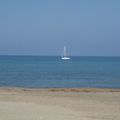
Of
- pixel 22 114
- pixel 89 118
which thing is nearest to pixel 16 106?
pixel 22 114

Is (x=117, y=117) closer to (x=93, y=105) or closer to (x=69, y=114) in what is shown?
(x=69, y=114)

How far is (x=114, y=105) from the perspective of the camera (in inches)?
847

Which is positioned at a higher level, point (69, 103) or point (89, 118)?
point (69, 103)

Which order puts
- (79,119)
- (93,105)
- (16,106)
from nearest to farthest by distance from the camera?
(79,119)
(16,106)
(93,105)

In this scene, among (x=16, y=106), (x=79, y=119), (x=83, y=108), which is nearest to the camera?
(x=79, y=119)

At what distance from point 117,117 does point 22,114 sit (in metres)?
3.46

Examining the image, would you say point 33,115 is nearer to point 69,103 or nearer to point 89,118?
point 89,118

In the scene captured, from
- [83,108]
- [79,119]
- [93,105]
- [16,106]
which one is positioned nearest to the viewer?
[79,119]

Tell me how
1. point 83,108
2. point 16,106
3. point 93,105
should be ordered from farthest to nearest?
point 93,105
point 83,108
point 16,106

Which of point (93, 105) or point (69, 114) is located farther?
point (93, 105)

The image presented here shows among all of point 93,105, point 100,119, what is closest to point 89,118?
point 100,119

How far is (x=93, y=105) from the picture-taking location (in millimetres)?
21172

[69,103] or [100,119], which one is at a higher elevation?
[69,103]

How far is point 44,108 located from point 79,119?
3182mm
